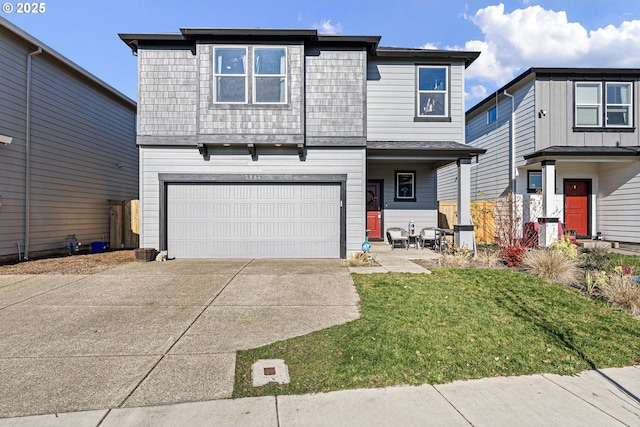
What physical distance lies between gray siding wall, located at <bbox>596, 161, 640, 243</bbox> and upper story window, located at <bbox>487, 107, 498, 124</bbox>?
421 cm

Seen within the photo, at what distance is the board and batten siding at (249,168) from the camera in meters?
A: 9.12

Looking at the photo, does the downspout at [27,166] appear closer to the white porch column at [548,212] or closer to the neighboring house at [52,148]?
the neighboring house at [52,148]

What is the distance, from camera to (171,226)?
9.21 meters

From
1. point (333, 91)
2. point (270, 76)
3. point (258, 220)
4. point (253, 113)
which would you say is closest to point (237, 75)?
point (270, 76)

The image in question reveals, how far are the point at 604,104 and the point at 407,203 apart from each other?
7.53 meters

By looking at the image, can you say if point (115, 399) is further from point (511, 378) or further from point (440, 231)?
point (440, 231)

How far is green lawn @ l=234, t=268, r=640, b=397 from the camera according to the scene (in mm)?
3150

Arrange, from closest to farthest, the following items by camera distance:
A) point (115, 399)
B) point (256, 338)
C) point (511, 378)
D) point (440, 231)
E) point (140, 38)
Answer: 1. point (115, 399)
2. point (511, 378)
3. point (256, 338)
4. point (140, 38)
5. point (440, 231)

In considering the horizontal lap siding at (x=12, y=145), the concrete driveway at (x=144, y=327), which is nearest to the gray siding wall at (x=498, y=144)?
the concrete driveway at (x=144, y=327)

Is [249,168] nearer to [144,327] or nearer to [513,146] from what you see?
[144,327]

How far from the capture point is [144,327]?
4352 mm

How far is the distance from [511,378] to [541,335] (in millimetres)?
1282

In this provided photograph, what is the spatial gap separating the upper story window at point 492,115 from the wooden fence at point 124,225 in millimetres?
14831

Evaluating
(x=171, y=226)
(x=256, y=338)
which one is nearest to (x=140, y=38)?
(x=171, y=226)
